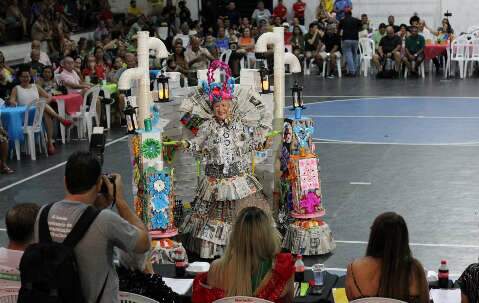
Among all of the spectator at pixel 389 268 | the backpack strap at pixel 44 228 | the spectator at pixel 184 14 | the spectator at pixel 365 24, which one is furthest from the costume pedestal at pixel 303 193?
the spectator at pixel 184 14

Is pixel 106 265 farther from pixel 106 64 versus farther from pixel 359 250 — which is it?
pixel 106 64

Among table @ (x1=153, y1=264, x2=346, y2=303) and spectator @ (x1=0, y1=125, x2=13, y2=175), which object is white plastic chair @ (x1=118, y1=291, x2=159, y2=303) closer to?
table @ (x1=153, y1=264, x2=346, y2=303)

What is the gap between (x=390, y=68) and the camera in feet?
82.4

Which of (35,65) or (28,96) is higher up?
(35,65)

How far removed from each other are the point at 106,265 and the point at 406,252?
5.75 ft

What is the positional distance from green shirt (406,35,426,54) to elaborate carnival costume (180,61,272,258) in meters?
15.0

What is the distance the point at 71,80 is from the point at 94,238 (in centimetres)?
1316

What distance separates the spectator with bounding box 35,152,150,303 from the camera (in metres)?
4.92

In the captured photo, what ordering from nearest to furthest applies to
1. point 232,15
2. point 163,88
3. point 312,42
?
point 163,88
point 312,42
point 232,15

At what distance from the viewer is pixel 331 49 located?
2541 centimetres

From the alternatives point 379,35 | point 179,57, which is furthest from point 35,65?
point 379,35

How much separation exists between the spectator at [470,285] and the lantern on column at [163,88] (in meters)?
4.38

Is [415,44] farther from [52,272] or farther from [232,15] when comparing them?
[52,272]

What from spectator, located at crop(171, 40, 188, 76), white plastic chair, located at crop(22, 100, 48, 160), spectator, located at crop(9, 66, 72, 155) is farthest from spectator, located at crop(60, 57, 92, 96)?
spectator, located at crop(171, 40, 188, 76)
